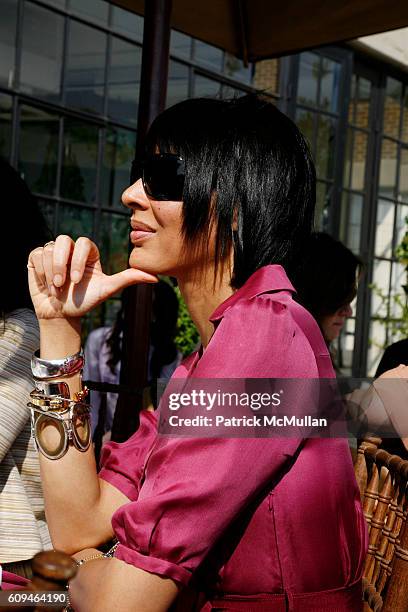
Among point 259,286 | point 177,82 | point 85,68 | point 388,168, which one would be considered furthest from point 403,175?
→ point 259,286

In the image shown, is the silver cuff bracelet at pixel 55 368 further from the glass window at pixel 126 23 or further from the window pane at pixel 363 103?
the window pane at pixel 363 103

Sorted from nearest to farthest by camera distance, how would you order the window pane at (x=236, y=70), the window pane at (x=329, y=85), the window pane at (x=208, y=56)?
the window pane at (x=208, y=56), the window pane at (x=236, y=70), the window pane at (x=329, y=85)

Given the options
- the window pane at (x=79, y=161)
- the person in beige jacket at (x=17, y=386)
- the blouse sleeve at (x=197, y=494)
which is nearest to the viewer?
the blouse sleeve at (x=197, y=494)

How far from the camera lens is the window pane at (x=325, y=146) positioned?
9.10 m

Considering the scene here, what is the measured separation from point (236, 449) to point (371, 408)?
A: 1.00 m

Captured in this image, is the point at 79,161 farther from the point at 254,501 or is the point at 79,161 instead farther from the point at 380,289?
the point at 254,501

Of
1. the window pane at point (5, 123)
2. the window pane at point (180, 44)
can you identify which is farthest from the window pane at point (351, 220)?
the window pane at point (5, 123)

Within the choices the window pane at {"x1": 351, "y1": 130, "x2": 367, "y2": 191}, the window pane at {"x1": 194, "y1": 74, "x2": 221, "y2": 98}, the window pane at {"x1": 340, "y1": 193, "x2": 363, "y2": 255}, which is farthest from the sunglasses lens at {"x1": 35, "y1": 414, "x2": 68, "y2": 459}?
the window pane at {"x1": 351, "y1": 130, "x2": 367, "y2": 191}

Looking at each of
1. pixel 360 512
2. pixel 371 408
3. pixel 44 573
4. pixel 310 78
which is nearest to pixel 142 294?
pixel 371 408

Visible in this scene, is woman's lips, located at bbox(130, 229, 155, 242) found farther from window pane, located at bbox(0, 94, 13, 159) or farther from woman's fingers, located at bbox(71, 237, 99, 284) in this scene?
window pane, located at bbox(0, 94, 13, 159)

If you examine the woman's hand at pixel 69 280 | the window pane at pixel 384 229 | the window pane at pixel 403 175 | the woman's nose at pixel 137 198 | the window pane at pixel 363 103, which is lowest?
the woman's hand at pixel 69 280

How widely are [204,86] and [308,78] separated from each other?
1698mm

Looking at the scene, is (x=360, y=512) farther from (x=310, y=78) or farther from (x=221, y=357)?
(x=310, y=78)

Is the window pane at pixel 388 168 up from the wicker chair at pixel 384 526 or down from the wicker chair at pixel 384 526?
up
